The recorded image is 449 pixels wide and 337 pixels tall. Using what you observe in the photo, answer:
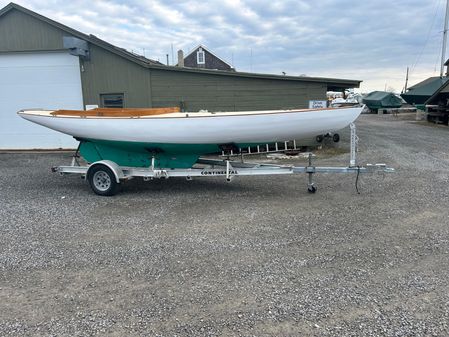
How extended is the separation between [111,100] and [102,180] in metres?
5.61

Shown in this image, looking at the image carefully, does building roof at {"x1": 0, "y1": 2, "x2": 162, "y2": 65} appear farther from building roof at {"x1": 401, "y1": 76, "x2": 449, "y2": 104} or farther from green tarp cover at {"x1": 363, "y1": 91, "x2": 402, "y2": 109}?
green tarp cover at {"x1": 363, "y1": 91, "x2": 402, "y2": 109}

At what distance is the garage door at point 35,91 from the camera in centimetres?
1121

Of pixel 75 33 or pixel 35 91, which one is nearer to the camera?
pixel 75 33

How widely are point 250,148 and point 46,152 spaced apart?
8082mm

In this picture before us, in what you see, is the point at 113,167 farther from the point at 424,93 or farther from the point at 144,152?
the point at 424,93

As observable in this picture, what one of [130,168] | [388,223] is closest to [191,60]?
[130,168]

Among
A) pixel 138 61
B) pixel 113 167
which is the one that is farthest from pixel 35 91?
pixel 113 167

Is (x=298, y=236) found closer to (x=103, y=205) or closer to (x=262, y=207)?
(x=262, y=207)

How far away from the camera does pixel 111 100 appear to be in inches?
442

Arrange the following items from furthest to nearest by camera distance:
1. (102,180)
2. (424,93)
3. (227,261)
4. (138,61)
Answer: (424,93) < (138,61) < (102,180) < (227,261)

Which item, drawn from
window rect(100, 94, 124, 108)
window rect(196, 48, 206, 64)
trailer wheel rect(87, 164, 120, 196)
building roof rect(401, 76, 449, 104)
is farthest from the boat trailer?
window rect(196, 48, 206, 64)

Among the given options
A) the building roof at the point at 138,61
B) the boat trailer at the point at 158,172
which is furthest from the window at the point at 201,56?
the boat trailer at the point at 158,172

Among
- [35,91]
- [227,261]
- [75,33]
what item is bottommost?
[227,261]

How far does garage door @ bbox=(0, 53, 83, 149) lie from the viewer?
36.8ft
